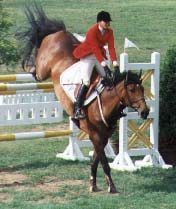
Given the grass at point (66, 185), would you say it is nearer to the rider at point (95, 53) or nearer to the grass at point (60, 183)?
the grass at point (60, 183)

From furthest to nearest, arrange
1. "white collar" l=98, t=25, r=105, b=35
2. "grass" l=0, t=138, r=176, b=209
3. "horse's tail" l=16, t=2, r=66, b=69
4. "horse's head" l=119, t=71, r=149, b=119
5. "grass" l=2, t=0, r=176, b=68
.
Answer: "grass" l=2, t=0, r=176, b=68 < "horse's tail" l=16, t=2, r=66, b=69 < "white collar" l=98, t=25, r=105, b=35 < "horse's head" l=119, t=71, r=149, b=119 < "grass" l=0, t=138, r=176, b=209

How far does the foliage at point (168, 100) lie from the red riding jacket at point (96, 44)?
1721 millimetres

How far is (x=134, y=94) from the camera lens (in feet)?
29.6

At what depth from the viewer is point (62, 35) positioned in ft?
34.8

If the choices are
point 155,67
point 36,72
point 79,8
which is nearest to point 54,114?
point 36,72

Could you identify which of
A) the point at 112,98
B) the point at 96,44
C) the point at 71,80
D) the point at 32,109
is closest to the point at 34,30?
the point at 32,109

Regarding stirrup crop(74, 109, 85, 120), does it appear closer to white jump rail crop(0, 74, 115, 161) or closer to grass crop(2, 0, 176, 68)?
white jump rail crop(0, 74, 115, 161)

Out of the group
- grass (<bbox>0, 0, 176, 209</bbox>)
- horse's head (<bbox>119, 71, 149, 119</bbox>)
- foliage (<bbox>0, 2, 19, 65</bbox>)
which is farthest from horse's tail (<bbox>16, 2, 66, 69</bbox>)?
foliage (<bbox>0, 2, 19, 65</bbox>)

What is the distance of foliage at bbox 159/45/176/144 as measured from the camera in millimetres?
10922

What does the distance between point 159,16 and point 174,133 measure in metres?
22.3

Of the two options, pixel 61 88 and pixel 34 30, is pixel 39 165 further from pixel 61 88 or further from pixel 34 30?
pixel 34 30

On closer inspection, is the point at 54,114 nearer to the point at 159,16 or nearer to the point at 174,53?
the point at 174,53

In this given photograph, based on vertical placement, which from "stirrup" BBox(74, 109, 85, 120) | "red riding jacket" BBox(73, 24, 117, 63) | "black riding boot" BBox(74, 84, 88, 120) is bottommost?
"stirrup" BBox(74, 109, 85, 120)

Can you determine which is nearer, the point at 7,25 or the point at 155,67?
the point at 155,67
